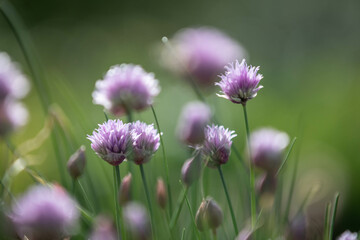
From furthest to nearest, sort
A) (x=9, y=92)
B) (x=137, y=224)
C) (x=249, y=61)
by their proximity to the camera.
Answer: (x=249, y=61), (x=9, y=92), (x=137, y=224)

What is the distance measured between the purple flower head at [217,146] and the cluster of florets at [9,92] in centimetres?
39

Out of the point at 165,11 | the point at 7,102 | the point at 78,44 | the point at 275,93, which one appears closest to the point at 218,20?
the point at 165,11

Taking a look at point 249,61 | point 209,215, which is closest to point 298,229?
point 209,215

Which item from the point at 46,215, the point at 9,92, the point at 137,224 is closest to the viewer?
the point at 46,215

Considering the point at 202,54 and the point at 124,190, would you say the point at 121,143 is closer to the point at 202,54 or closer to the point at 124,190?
the point at 124,190

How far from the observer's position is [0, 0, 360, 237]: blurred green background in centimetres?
135

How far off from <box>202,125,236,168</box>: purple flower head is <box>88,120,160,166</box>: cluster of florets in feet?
→ 0.20

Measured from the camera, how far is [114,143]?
49cm

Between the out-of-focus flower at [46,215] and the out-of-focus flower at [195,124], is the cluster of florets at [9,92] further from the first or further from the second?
the out-of-focus flower at [46,215]

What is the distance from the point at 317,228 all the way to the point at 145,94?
0.29m

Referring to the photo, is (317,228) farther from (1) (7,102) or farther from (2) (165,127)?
(2) (165,127)

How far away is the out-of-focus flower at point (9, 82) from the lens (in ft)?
2.57

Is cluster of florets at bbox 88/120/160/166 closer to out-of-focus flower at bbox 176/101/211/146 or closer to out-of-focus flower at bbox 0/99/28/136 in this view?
out-of-focus flower at bbox 176/101/211/146

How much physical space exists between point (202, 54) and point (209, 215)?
1.65ft
